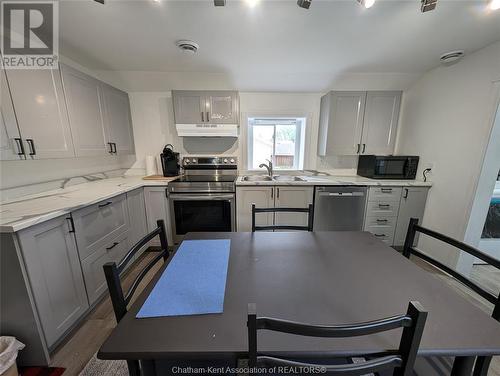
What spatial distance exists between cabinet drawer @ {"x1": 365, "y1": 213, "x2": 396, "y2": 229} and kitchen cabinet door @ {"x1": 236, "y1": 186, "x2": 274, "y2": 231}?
1.32 metres

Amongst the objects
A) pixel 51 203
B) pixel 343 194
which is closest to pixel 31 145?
pixel 51 203

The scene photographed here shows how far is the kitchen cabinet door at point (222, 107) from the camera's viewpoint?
102 inches

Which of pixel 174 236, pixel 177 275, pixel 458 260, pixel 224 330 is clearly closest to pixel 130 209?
pixel 174 236

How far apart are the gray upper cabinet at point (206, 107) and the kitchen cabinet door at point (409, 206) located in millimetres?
2472

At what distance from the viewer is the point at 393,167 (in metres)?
2.62

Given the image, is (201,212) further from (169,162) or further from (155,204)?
(169,162)

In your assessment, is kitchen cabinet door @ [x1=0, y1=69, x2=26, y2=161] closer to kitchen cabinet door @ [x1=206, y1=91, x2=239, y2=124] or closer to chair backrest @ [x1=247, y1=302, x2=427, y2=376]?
kitchen cabinet door @ [x1=206, y1=91, x2=239, y2=124]

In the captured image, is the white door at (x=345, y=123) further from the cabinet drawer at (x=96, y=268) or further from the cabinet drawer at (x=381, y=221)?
the cabinet drawer at (x=96, y=268)

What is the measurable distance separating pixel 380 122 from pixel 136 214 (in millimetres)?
3478

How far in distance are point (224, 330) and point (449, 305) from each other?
86 cm

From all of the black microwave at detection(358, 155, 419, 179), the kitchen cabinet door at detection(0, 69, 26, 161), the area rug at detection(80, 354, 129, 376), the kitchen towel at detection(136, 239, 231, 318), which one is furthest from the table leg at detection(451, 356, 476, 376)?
the kitchen cabinet door at detection(0, 69, 26, 161)

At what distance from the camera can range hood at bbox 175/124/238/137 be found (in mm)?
2625

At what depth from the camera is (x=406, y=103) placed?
2.81 m

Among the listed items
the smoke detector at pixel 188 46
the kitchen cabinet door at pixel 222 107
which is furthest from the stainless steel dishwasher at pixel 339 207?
the smoke detector at pixel 188 46
